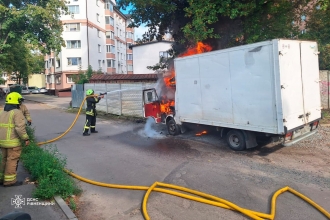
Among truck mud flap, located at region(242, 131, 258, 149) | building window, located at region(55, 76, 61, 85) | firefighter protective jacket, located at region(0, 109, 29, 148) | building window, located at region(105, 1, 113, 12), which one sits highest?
building window, located at region(105, 1, 113, 12)

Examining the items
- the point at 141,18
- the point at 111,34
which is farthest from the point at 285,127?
the point at 111,34

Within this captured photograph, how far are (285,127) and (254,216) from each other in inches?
129

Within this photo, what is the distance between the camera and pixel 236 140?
821 centimetres

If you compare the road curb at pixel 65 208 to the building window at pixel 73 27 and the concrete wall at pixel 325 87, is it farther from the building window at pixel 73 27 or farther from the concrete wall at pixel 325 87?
the building window at pixel 73 27

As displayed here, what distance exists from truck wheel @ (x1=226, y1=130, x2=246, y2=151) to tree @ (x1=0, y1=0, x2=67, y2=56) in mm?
19778

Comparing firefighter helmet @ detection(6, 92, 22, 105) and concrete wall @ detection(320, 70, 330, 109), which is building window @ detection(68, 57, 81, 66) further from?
firefighter helmet @ detection(6, 92, 22, 105)

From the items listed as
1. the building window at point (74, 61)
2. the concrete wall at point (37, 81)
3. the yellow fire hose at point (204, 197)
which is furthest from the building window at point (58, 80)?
the yellow fire hose at point (204, 197)

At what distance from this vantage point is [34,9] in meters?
22.5

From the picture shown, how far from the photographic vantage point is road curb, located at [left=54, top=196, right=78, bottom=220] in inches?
168

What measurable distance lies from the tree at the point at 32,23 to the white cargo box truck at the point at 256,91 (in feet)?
59.7

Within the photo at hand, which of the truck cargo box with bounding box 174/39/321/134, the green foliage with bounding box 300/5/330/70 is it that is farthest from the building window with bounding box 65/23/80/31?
the truck cargo box with bounding box 174/39/321/134

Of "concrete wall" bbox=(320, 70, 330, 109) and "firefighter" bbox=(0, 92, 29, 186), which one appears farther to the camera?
"concrete wall" bbox=(320, 70, 330, 109)

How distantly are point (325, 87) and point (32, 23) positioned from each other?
70.2 feet

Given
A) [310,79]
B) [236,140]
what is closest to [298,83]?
[310,79]
